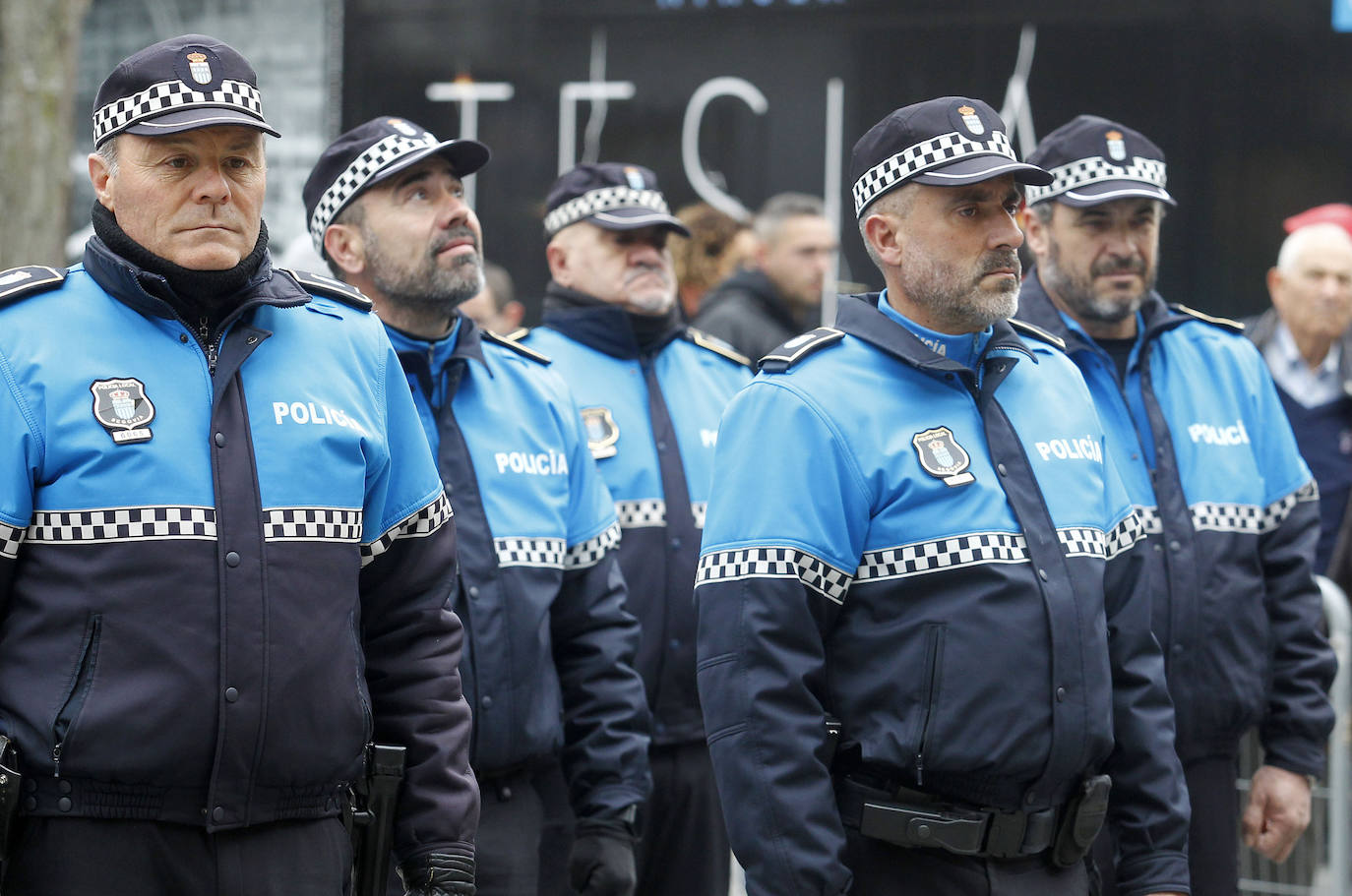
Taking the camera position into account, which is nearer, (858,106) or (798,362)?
(798,362)

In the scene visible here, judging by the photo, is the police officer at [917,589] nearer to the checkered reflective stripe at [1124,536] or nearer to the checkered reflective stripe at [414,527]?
the checkered reflective stripe at [1124,536]

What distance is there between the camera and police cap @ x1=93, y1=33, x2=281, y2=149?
10.6 feet

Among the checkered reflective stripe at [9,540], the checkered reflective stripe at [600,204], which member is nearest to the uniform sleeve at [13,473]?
the checkered reflective stripe at [9,540]

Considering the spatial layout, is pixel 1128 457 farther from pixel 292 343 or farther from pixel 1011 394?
pixel 292 343

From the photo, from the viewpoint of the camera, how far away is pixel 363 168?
4672mm

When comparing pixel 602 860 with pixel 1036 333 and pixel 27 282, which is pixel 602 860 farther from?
pixel 27 282

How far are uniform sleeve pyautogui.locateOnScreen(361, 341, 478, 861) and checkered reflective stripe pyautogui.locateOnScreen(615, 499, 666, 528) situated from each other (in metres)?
1.78

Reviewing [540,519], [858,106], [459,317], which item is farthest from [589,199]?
[858,106]

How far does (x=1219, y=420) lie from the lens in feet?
15.9

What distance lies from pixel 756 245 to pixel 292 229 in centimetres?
373

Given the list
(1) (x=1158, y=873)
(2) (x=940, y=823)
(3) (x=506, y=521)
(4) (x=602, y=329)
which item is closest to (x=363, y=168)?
(3) (x=506, y=521)

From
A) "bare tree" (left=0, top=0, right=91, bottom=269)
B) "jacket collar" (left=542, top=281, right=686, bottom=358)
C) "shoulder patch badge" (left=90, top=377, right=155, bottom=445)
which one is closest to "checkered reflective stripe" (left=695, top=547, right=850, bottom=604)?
"shoulder patch badge" (left=90, top=377, right=155, bottom=445)

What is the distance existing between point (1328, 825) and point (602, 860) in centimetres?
326

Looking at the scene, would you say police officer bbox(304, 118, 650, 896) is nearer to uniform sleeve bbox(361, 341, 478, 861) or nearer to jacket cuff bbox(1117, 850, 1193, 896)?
uniform sleeve bbox(361, 341, 478, 861)
